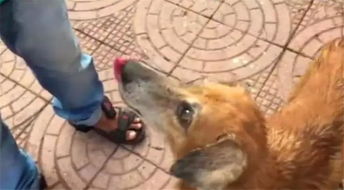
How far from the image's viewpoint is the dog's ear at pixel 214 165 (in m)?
1.42

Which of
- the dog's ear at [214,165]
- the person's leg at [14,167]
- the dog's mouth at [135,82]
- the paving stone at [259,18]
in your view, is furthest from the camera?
the paving stone at [259,18]

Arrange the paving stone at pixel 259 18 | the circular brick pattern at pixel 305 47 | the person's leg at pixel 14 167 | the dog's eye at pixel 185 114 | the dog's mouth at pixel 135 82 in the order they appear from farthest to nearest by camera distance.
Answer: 1. the paving stone at pixel 259 18
2. the circular brick pattern at pixel 305 47
3. the person's leg at pixel 14 167
4. the dog's mouth at pixel 135 82
5. the dog's eye at pixel 185 114

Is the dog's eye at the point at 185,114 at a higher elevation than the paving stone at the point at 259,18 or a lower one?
higher

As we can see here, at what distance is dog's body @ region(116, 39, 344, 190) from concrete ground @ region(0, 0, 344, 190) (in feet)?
1.25

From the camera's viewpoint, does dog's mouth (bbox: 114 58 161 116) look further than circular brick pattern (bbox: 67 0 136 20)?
No

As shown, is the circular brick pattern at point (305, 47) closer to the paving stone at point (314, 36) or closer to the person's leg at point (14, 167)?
the paving stone at point (314, 36)

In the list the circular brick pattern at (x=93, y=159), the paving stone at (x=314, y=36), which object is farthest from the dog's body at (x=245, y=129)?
the paving stone at (x=314, y=36)

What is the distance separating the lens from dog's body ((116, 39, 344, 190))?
147 centimetres

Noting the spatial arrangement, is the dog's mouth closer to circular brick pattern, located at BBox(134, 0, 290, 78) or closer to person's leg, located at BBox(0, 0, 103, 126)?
person's leg, located at BBox(0, 0, 103, 126)

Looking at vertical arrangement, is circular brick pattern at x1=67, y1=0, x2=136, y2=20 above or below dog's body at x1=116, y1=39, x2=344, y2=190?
below

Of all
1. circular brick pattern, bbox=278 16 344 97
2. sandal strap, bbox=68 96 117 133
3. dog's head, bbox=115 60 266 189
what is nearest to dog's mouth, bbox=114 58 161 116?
dog's head, bbox=115 60 266 189

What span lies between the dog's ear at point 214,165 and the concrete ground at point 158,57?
1.96ft

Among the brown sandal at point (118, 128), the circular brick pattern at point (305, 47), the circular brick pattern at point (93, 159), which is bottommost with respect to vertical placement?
the circular brick pattern at point (93, 159)

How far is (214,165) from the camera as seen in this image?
1.44m
